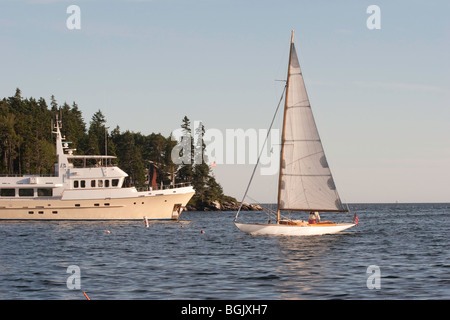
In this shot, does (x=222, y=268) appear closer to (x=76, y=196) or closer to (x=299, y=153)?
(x=299, y=153)

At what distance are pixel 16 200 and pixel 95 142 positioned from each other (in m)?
68.2

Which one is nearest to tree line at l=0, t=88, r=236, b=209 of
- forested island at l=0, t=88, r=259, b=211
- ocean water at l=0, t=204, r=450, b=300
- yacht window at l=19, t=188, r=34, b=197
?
forested island at l=0, t=88, r=259, b=211

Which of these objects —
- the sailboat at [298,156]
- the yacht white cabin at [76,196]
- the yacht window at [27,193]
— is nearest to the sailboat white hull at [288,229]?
the sailboat at [298,156]

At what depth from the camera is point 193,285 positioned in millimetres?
22297

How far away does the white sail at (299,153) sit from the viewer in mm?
43406

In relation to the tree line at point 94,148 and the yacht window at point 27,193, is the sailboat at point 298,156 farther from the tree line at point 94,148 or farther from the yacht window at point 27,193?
the tree line at point 94,148

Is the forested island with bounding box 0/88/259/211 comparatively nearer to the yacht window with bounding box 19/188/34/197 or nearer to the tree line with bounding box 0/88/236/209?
the tree line with bounding box 0/88/236/209

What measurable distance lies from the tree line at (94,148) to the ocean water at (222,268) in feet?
214

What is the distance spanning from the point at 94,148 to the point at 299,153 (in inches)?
3625

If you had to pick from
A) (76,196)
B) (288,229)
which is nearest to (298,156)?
(288,229)

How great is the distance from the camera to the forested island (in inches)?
4289

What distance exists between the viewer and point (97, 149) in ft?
431
